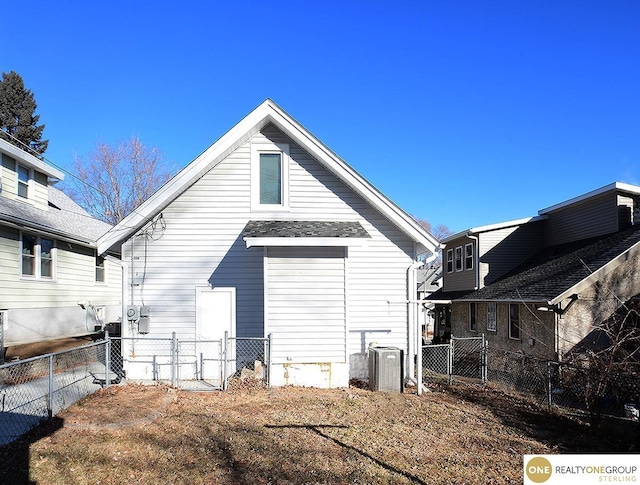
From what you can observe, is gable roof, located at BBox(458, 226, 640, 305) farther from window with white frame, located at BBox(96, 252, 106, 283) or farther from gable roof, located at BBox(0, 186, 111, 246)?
window with white frame, located at BBox(96, 252, 106, 283)

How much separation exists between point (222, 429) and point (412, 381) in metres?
5.46

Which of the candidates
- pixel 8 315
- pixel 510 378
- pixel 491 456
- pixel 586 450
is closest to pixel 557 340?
pixel 510 378

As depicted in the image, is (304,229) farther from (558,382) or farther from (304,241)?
(558,382)

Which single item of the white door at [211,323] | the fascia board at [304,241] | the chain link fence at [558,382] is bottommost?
the chain link fence at [558,382]

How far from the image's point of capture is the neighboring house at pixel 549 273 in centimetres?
1271

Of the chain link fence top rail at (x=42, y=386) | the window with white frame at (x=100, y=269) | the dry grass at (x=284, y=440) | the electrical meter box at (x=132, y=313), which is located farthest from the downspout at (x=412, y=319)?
the window with white frame at (x=100, y=269)

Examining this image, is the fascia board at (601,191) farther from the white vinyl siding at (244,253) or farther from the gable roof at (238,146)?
the white vinyl siding at (244,253)

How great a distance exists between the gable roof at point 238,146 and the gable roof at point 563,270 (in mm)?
4860

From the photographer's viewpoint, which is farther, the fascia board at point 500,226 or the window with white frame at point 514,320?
the fascia board at point 500,226

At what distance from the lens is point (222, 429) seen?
22.9ft

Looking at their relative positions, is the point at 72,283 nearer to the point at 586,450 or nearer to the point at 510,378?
the point at 510,378

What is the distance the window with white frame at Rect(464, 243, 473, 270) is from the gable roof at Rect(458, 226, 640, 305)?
178 cm

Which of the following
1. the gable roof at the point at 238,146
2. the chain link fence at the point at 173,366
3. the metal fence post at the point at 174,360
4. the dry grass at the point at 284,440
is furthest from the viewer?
the gable roof at the point at 238,146

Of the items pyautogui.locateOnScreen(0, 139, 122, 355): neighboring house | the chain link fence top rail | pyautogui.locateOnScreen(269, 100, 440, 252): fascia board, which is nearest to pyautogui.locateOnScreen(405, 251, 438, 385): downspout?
pyautogui.locateOnScreen(269, 100, 440, 252): fascia board
